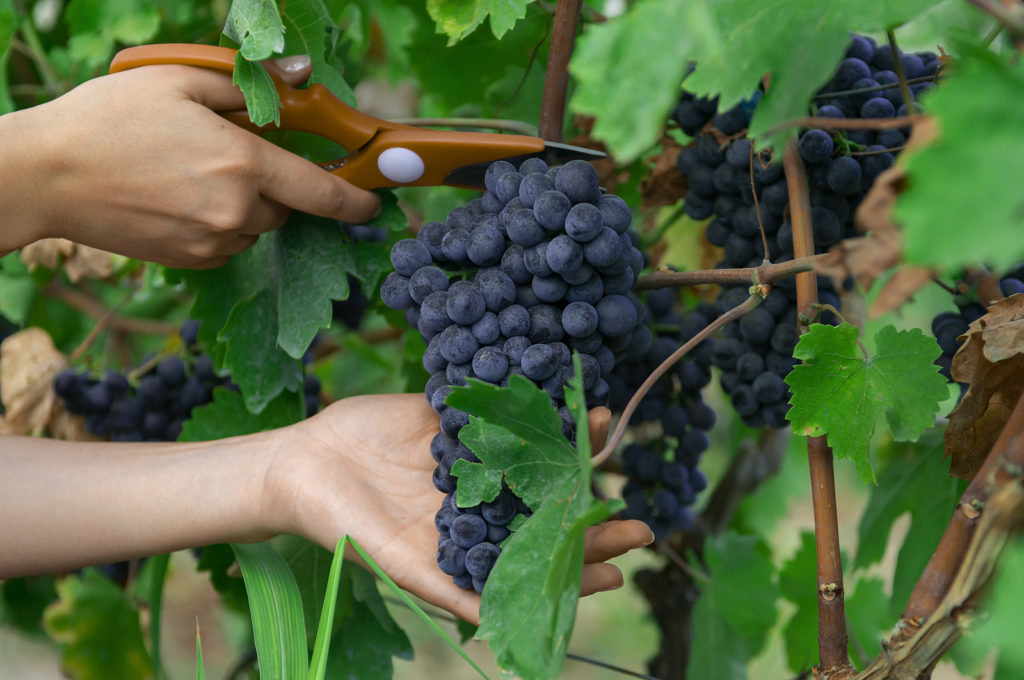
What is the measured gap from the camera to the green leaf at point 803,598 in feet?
4.34

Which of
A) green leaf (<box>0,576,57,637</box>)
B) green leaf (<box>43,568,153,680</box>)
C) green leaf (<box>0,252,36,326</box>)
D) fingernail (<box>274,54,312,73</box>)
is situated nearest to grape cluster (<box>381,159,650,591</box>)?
fingernail (<box>274,54,312,73</box>)

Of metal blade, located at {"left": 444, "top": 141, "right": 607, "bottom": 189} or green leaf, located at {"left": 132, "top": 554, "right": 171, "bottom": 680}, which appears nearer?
metal blade, located at {"left": 444, "top": 141, "right": 607, "bottom": 189}

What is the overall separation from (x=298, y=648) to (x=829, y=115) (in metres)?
Result: 0.74

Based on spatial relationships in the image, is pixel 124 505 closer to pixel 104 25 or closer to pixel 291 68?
pixel 291 68

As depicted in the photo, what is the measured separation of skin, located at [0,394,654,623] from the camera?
84 centimetres

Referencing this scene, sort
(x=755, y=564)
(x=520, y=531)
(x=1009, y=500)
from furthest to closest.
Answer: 1. (x=755, y=564)
2. (x=520, y=531)
3. (x=1009, y=500)

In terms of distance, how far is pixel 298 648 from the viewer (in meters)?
0.74

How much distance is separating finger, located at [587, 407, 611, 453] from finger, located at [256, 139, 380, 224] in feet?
1.23

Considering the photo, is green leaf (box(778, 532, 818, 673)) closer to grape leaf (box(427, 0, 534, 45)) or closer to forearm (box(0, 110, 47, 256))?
grape leaf (box(427, 0, 534, 45))

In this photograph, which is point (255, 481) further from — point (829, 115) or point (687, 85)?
point (829, 115)

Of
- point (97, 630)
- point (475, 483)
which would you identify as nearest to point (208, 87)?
point (475, 483)

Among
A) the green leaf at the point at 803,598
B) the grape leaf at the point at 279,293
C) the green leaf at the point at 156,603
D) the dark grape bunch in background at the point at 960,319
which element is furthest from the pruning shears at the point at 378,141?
the green leaf at the point at 803,598

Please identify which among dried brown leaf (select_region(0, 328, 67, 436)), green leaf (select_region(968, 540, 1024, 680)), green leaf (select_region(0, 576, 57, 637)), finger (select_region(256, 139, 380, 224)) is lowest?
green leaf (select_region(0, 576, 57, 637))

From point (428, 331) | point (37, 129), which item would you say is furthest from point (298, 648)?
point (37, 129)
